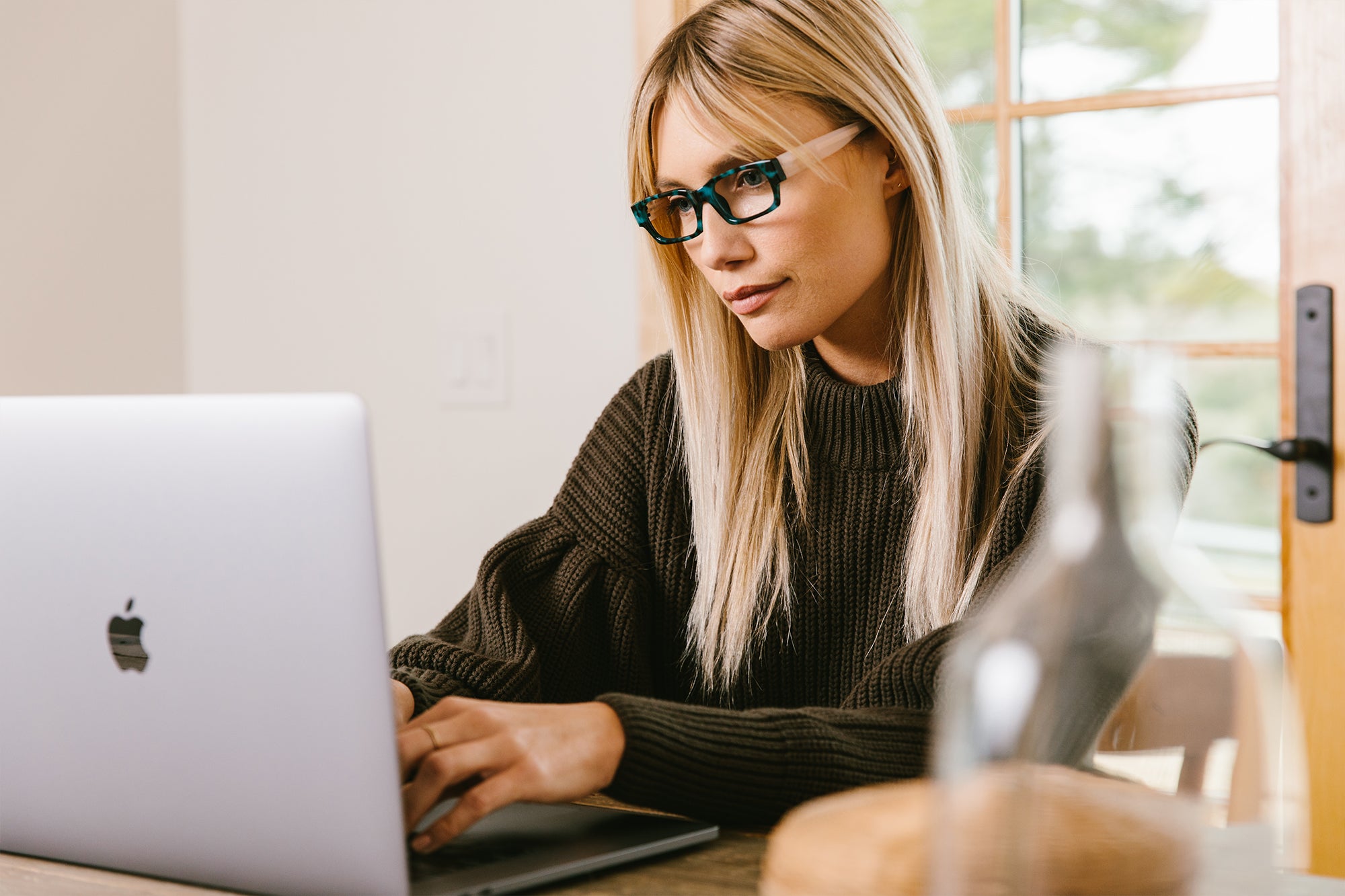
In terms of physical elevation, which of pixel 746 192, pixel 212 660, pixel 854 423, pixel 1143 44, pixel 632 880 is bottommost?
pixel 632 880

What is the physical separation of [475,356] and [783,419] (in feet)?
3.11

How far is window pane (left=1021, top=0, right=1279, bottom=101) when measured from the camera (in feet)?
5.38

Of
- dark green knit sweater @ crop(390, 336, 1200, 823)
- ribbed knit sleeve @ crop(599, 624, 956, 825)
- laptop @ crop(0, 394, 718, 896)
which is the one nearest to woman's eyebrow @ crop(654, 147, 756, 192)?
dark green knit sweater @ crop(390, 336, 1200, 823)

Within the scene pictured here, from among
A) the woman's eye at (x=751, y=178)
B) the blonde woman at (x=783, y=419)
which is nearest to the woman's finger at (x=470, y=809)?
the blonde woman at (x=783, y=419)

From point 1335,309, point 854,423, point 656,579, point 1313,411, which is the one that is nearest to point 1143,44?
point 1335,309

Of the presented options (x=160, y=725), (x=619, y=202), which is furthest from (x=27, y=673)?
(x=619, y=202)

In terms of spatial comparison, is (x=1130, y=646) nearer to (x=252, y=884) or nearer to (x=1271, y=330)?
(x=252, y=884)

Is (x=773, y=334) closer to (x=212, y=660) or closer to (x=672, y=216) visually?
(x=672, y=216)

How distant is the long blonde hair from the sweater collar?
0.6 inches

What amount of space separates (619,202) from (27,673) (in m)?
1.40

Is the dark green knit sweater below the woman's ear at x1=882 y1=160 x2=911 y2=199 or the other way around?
below

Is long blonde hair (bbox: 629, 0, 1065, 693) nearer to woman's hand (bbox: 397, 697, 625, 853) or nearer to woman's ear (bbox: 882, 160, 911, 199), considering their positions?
woman's ear (bbox: 882, 160, 911, 199)

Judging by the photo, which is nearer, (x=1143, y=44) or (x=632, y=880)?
(x=632, y=880)

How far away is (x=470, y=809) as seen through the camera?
2.19 feet
